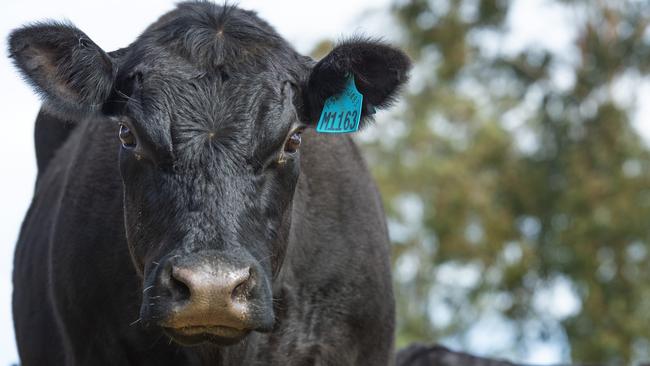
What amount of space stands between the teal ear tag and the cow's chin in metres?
1.37

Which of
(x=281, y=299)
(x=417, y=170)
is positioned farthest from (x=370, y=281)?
(x=417, y=170)

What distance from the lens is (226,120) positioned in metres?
5.55

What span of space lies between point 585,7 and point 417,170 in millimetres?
9534

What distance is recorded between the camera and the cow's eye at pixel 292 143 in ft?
19.2

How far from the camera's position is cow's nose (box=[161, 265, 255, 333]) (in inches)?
193

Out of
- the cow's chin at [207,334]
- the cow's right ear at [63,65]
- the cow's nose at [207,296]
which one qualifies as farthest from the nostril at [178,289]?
the cow's right ear at [63,65]

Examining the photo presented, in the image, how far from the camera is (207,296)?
4914mm

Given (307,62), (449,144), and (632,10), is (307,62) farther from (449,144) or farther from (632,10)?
(449,144)

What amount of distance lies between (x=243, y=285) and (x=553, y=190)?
894 inches

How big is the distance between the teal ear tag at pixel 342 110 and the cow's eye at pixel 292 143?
0.85 feet

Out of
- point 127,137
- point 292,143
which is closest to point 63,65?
point 127,137

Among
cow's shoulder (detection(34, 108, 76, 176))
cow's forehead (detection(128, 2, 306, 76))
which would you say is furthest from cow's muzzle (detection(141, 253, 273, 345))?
cow's shoulder (detection(34, 108, 76, 176))

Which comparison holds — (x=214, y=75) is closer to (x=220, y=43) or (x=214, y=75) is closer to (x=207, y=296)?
(x=220, y=43)

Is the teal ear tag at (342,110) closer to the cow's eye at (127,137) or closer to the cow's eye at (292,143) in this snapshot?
the cow's eye at (292,143)
